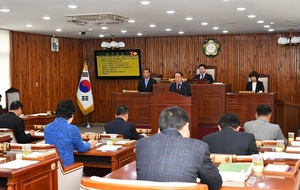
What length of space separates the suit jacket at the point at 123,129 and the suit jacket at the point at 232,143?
1888mm

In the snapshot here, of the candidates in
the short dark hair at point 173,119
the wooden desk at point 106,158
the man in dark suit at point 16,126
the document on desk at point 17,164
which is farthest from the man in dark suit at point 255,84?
the short dark hair at point 173,119

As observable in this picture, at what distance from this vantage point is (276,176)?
3.36m

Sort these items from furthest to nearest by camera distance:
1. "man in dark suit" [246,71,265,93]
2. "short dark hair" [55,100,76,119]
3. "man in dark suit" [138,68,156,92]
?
1. "man in dark suit" [138,68,156,92]
2. "man in dark suit" [246,71,265,93]
3. "short dark hair" [55,100,76,119]

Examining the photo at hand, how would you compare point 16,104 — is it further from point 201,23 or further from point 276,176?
point 201,23

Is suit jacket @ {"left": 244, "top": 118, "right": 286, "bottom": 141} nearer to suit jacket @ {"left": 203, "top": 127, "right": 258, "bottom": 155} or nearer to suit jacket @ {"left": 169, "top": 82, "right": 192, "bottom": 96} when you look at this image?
suit jacket @ {"left": 203, "top": 127, "right": 258, "bottom": 155}

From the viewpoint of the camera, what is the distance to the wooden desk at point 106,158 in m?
4.82

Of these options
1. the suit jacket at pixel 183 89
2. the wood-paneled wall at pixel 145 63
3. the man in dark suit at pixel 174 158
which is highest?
the wood-paneled wall at pixel 145 63

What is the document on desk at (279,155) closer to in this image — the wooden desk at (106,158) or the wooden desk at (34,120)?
the wooden desk at (106,158)

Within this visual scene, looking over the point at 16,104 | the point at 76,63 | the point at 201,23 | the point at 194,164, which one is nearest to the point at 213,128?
the point at 201,23

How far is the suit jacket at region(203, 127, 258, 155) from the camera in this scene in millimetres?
4184

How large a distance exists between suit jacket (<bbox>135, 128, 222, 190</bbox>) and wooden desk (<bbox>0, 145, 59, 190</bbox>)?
130cm

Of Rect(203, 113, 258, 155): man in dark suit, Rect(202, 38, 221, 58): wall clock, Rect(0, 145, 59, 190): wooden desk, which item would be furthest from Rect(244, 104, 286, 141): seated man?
Rect(202, 38, 221, 58): wall clock

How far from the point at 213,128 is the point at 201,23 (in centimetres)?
259

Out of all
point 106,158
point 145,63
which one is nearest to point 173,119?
point 106,158
